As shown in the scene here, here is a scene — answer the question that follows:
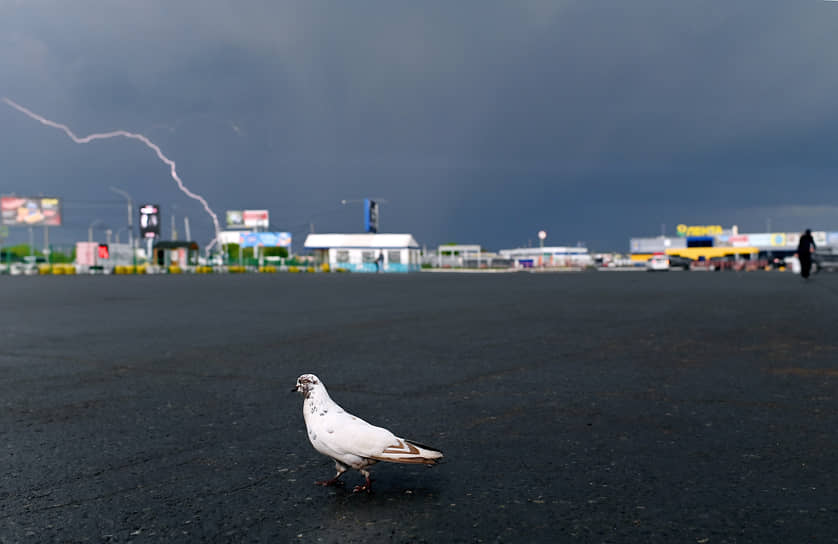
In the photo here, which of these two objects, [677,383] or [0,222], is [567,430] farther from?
[0,222]

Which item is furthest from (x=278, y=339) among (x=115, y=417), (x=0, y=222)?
(x=0, y=222)

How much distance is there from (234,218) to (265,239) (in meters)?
8.13

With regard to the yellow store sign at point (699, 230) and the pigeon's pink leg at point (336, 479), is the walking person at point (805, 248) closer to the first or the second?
the pigeon's pink leg at point (336, 479)

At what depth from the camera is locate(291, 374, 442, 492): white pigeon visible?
9.18ft

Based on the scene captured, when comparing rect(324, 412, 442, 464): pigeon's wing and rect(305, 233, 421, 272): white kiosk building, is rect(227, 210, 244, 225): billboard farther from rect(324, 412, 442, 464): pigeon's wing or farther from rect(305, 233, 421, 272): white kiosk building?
rect(324, 412, 442, 464): pigeon's wing

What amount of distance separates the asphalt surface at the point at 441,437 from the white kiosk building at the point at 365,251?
60.4m

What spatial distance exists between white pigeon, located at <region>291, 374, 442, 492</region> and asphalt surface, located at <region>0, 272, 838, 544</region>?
194mm

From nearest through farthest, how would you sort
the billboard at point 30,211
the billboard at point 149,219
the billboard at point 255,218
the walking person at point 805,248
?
the walking person at point 805,248, the billboard at point 30,211, the billboard at point 149,219, the billboard at point 255,218

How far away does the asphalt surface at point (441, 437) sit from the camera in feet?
8.66

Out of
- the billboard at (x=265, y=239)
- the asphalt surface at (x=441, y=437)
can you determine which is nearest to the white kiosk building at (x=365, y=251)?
the billboard at (x=265, y=239)

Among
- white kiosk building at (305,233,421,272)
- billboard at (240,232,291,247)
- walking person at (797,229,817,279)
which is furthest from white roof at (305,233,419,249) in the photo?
walking person at (797,229,817,279)

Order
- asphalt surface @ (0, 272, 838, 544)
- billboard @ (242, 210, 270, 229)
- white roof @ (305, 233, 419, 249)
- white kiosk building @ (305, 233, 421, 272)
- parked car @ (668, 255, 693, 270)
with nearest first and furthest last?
asphalt surface @ (0, 272, 838, 544)
parked car @ (668, 255, 693, 270)
white kiosk building @ (305, 233, 421, 272)
white roof @ (305, 233, 419, 249)
billboard @ (242, 210, 270, 229)

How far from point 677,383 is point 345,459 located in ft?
12.4

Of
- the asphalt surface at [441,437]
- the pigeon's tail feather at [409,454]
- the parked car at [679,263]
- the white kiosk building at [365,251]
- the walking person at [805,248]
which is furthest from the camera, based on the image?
the white kiosk building at [365,251]
